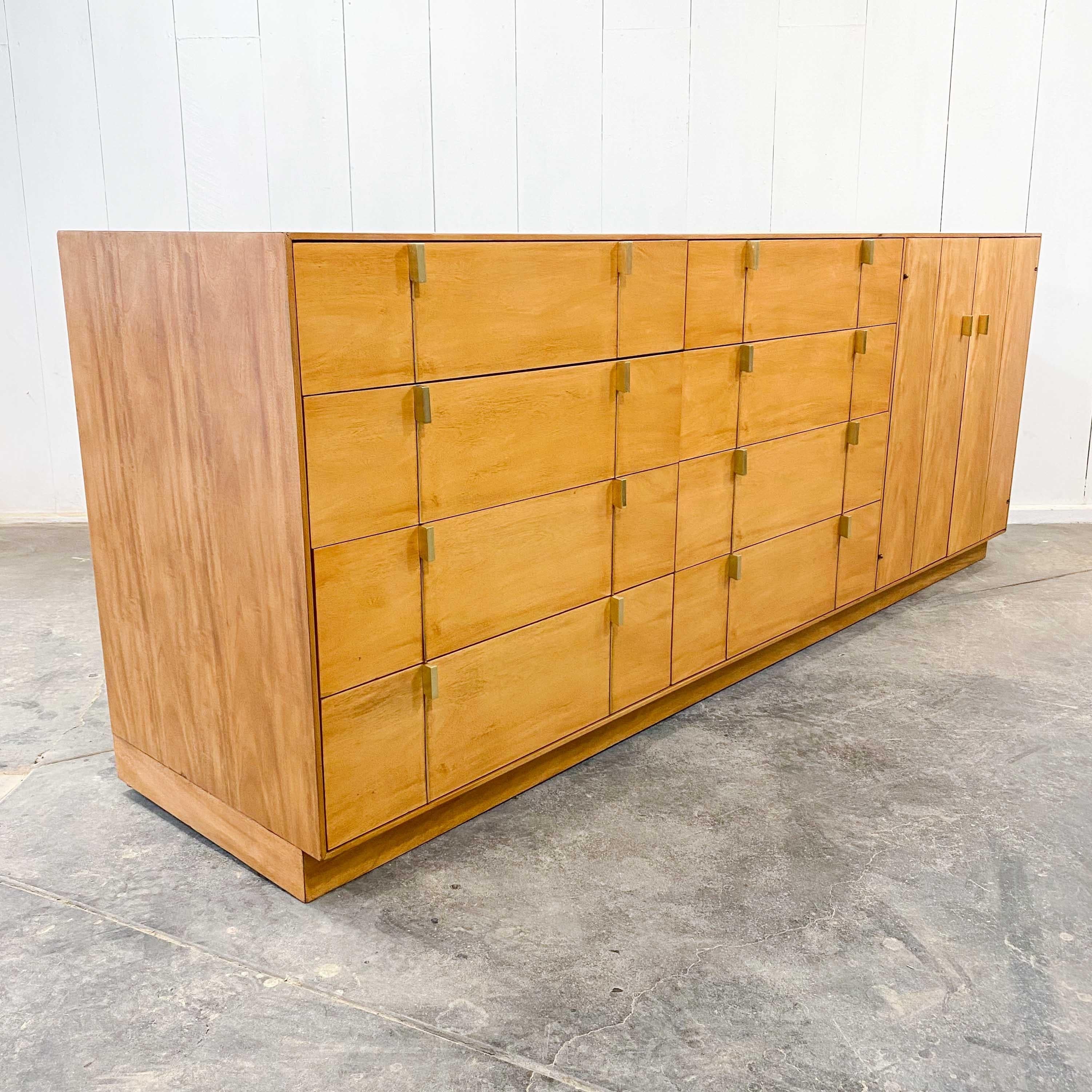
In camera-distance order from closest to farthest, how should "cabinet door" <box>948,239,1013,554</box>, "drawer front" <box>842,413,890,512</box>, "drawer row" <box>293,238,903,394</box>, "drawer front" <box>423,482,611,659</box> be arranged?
"drawer row" <box>293,238,903,394</box> → "drawer front" <box>423,482,611,659</box> → "drawer front" <box>842,413,890,512</box> → "cabinet door" <box>948,239,1013,554</box>

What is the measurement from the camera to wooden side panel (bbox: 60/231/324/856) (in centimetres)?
162

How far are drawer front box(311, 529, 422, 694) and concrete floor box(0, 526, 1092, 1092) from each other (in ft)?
1.33

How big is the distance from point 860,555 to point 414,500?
1669 millimetres

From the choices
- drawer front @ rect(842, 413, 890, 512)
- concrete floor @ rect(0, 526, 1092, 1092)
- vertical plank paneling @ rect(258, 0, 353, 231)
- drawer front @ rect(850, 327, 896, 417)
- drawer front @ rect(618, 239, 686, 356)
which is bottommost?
concrete floor @ rect(0, 526, 1092, 1092)

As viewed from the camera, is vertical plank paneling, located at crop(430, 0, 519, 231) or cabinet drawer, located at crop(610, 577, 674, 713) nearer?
cabinet drawer, located at crop(610, 577, 674, 713)

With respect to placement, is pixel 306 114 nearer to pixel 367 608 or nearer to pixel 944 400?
pixel 944 400

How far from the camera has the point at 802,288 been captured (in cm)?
258

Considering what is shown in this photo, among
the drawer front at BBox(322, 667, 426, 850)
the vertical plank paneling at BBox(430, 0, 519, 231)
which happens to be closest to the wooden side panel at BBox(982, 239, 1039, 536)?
the vertical plank paneling at BBox(430, 0, 519, 231)

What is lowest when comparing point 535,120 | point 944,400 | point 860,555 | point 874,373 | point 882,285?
point 860,555

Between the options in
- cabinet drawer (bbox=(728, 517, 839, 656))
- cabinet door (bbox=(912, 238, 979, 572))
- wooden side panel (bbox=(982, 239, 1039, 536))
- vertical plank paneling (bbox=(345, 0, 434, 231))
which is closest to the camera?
cabinet drawer (bbox=(728, 517, 839, 656))

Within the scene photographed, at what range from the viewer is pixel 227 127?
379 centimetres

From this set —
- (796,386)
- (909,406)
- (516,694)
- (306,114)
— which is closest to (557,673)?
(516,694)

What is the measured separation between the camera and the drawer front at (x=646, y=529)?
223cm

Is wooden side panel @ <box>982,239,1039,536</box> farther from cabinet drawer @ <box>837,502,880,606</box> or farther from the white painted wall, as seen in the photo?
Result: cabinet drawer @ <box>837,502,880,606</box>
